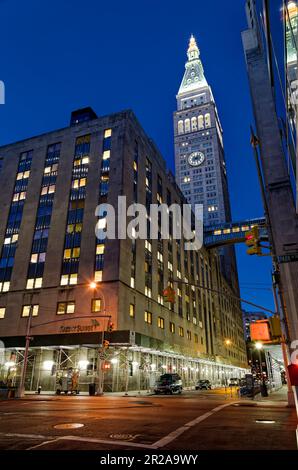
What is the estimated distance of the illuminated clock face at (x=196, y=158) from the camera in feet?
532

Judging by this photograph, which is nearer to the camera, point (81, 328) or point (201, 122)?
point (81, 328)

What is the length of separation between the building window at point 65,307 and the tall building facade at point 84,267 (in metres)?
0.13

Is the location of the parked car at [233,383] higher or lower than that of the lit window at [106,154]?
lower

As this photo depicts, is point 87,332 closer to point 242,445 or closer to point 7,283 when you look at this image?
point 7,283

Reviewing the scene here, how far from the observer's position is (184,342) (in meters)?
62.2

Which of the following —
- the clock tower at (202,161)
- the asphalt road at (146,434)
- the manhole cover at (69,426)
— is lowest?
the asphalt road at (146,434)

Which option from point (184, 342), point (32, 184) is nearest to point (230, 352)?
point (184, 342)

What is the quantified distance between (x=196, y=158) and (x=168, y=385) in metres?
141

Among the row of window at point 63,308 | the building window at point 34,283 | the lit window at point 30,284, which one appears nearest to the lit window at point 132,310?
the row of window at point 63,308

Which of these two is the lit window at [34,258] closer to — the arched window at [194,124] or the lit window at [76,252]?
the lit window at [76,252]

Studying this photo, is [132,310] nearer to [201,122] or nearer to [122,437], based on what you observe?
[122,437]

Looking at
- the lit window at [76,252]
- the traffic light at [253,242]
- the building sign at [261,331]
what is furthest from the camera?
the lit window at [76,252]

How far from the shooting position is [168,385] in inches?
1443

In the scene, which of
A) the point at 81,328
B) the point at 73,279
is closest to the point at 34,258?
the point at 73,279
